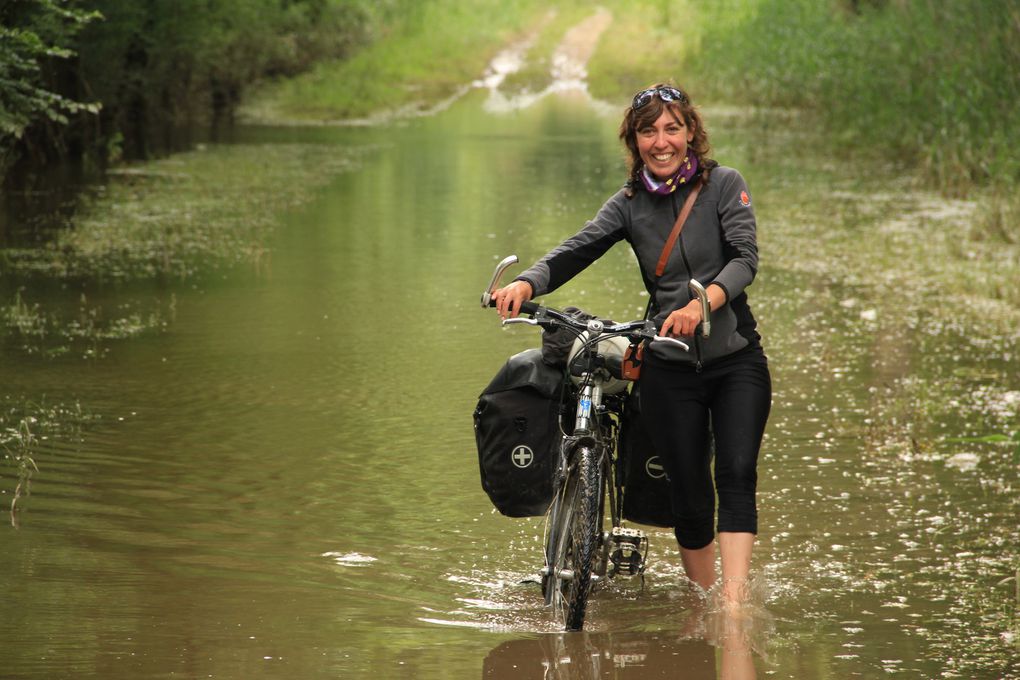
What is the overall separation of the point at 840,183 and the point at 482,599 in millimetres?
16757

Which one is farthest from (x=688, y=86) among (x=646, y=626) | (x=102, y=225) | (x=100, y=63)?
(x=646, y=626)

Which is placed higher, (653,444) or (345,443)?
(653,444)

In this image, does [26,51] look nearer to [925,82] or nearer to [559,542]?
[925,82]

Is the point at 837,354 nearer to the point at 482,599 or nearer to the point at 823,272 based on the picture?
the point at 823,272

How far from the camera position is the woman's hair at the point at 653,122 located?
5207 mm

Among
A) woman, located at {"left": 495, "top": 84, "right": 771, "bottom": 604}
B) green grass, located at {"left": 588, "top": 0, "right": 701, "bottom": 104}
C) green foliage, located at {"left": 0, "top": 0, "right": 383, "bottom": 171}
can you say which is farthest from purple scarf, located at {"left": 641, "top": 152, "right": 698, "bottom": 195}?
green grass, located at {"left": 588, "top": 0, "right": 701, "bottom": 104}

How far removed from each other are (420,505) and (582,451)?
6.80 feet

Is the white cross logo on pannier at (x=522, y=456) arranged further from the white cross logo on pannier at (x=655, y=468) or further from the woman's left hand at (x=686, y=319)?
the woman's left hand at (x=686, y=319)

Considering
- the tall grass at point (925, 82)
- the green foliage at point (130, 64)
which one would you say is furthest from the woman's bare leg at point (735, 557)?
the tall grass at point (925, 82)

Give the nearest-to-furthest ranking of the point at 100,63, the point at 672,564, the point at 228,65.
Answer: the point at 672,564
the point at 100,63
the point at 228,65

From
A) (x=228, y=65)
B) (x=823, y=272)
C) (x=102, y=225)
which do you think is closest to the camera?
(x=823, y=272)

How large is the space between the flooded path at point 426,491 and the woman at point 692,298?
590 millimetres

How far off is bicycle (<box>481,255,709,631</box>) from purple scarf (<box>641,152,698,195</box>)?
→ 0.47 m

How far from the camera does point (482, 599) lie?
5.82m
